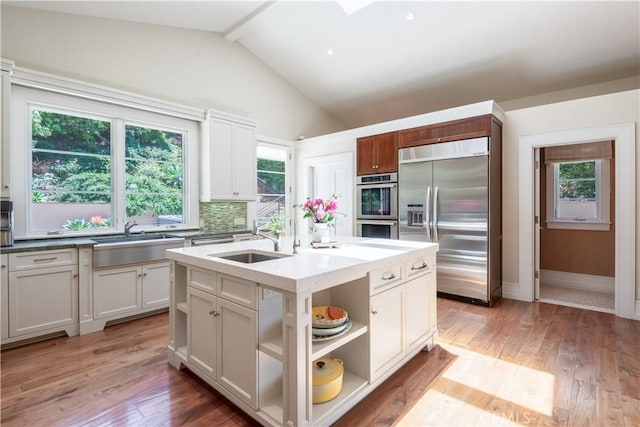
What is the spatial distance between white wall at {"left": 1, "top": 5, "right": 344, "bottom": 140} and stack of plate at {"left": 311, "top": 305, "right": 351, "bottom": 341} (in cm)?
362

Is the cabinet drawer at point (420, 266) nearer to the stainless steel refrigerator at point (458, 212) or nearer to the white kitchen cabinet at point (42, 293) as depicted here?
the stainless steel refrigerator at point (458, 212)

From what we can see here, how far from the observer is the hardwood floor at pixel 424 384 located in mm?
1779

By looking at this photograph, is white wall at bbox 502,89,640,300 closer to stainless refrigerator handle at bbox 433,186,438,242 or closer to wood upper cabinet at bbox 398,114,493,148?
wood upper cabinet at bbox 398,114,493,148

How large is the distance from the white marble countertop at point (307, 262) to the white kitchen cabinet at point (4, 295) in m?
1.58

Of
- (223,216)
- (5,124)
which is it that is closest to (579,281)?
(223,216)

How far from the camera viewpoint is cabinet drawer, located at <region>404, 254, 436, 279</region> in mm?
2293

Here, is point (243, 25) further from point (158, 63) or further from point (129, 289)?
point (129, 289)

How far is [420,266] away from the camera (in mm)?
2438

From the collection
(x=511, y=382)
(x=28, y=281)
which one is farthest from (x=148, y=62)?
(x=511, y=382)

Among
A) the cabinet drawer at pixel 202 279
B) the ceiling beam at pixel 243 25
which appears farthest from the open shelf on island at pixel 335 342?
the ceiling beam at pixel 243 25

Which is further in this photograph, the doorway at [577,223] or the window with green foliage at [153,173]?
the doorway at [577,223]

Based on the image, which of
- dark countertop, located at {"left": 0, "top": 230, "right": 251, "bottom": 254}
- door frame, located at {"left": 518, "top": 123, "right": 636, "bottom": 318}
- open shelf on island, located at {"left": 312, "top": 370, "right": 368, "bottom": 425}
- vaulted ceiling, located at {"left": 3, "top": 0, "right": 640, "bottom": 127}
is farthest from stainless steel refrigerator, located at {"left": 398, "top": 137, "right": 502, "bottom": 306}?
dark countertop, located at {"left": 0, "top": 230, "right": 251, "bottom": 254}

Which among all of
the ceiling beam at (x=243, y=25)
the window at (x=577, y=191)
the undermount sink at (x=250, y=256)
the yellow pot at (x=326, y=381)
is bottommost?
the yellow pot at (x=326, y=381)

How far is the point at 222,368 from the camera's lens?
1.89 metres
